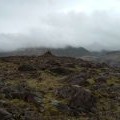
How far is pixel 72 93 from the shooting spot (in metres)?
29.8

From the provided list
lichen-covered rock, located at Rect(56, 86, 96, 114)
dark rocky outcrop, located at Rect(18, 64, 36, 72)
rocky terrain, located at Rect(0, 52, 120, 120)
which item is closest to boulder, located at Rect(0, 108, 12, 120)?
rocky terrain, located at Rect(0, 52, 120, 120)

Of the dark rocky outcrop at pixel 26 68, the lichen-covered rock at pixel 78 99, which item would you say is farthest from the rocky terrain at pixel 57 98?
the dark rocky outcrop at pixel 26 68

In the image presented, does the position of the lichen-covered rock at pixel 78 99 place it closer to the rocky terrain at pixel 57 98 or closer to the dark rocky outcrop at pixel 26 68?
the rocky terrain at pixel 57 98

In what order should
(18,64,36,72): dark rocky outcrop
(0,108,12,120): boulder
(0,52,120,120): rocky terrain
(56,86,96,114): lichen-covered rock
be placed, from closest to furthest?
1. (0,108,12,120): boulder
2. (0,52,120,120): rocky terrain
3. (56,86,96,114): lichen-covered rock
4. (18,64,36,72): dark rocky outcrop

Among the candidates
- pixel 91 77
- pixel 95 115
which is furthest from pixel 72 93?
pixel 91 77

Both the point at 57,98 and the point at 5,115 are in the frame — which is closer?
the point at 5,115

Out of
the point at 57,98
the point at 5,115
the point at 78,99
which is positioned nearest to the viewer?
the point at 5,115

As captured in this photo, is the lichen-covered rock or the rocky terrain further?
the lichen-covered rock

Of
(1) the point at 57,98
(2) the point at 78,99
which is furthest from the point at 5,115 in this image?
(1) the point at 57,98

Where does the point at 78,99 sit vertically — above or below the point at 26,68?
below

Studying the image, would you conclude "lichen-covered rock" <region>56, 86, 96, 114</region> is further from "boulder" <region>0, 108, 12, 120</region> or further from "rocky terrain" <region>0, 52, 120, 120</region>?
"boulder" <region>0, 108, 12, 120</region>

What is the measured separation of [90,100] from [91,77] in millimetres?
12420

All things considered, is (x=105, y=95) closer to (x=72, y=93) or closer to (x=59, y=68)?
(x=72, y=93)

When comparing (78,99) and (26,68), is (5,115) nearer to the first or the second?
(78,99)
